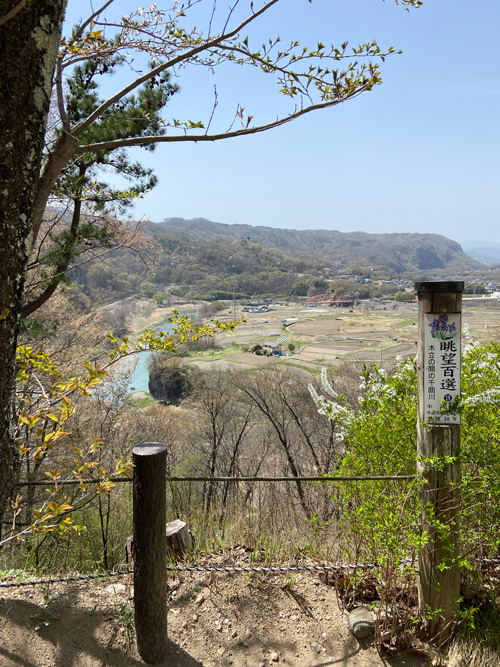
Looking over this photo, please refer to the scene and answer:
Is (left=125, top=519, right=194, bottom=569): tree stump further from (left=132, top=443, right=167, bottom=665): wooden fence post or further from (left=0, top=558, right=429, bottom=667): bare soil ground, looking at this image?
(left=132, top=443, right=167, bottom=665): wooden fence post

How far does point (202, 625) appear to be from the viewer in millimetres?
2027

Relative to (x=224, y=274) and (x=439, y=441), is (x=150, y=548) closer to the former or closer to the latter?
(x=439, y=441)

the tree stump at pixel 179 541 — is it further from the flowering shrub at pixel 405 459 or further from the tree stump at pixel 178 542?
the flowering shrub at pixel 405 459

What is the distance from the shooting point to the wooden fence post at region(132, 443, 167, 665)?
1.72m

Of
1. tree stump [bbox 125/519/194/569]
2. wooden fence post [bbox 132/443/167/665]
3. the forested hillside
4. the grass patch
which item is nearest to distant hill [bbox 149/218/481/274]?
the forested hillside

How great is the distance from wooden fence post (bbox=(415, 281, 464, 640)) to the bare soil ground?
331 millimetres

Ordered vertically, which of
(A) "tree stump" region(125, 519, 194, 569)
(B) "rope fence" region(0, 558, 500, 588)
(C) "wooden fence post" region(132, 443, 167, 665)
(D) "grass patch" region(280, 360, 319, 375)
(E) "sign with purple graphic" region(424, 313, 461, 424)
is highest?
(E) "sign with purple graphic" region(424, 313, 461, 424)

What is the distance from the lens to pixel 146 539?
5.69 ft

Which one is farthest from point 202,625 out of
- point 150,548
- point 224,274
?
point 224,274

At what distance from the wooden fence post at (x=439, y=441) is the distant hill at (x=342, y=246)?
60.9 metres

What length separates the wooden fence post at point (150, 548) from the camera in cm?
172

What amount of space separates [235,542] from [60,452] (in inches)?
276

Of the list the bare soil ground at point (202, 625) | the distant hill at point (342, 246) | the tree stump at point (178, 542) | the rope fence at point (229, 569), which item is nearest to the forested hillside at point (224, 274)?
the distant hill at point (342, 246)

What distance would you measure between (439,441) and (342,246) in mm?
108007
